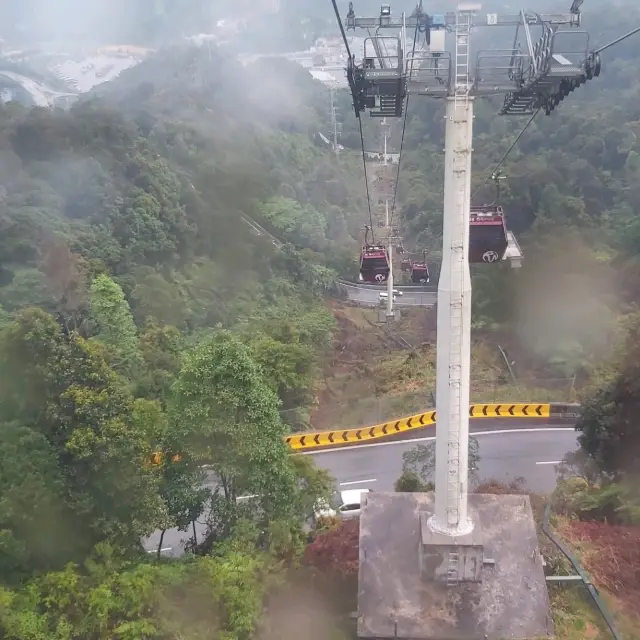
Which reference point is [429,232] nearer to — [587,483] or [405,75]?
[587,483]

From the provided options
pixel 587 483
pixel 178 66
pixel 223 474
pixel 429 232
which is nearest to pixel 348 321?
pixel 429 232

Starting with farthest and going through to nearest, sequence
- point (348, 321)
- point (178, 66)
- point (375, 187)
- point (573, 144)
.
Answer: point (178, 66)
point (375, 187)
point (573, 144)
point (348, 321)

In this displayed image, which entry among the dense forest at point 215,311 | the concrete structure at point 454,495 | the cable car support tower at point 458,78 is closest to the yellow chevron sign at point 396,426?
the dense forest at point 215,311

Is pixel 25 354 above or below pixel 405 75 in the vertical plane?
below

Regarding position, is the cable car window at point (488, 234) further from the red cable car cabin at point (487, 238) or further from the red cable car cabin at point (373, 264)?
the red cable car cabin at point (373, 264)

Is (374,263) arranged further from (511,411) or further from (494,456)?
(511,411)

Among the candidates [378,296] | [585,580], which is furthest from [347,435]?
[378,296]
